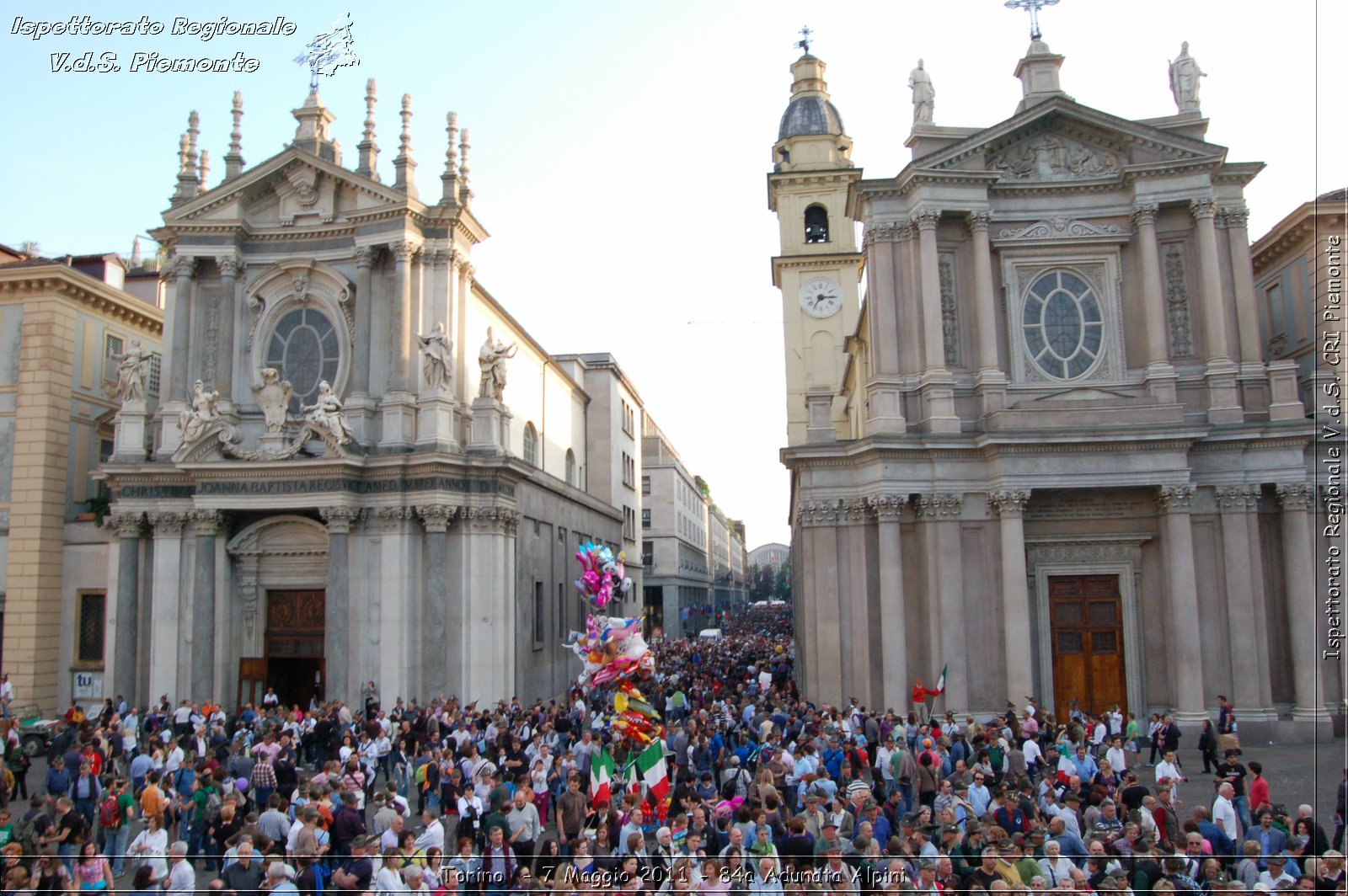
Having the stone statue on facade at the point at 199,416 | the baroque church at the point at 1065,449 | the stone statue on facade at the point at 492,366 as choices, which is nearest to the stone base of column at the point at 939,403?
the baroque church at the point at 1065,449

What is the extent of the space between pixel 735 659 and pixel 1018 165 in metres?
22.0

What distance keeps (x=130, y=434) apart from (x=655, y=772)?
2239cm

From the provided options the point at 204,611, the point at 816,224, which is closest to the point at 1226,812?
the point at 204,611

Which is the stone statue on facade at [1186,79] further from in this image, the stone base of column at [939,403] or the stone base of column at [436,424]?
the stone base of column at [436,424]

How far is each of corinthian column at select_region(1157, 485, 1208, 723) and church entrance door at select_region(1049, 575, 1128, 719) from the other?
4.24 ft

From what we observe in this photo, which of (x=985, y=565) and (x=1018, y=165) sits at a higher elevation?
(x=1018, y=165)

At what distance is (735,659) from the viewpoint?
40188mm

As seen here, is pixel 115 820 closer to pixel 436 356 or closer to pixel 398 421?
pixel 398 421

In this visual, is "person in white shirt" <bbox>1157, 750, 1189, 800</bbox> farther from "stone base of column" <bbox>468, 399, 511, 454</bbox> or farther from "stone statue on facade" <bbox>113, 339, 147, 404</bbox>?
"stone statue on facade" <bbox>113, 339, 147, 404</bbox>

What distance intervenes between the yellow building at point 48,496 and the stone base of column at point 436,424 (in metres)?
11.7

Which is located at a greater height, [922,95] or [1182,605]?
[922,95]

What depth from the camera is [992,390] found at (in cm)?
2622

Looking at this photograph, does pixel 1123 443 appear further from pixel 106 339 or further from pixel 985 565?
pixel 106 339

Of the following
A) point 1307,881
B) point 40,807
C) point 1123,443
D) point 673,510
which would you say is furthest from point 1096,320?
point 673,510
